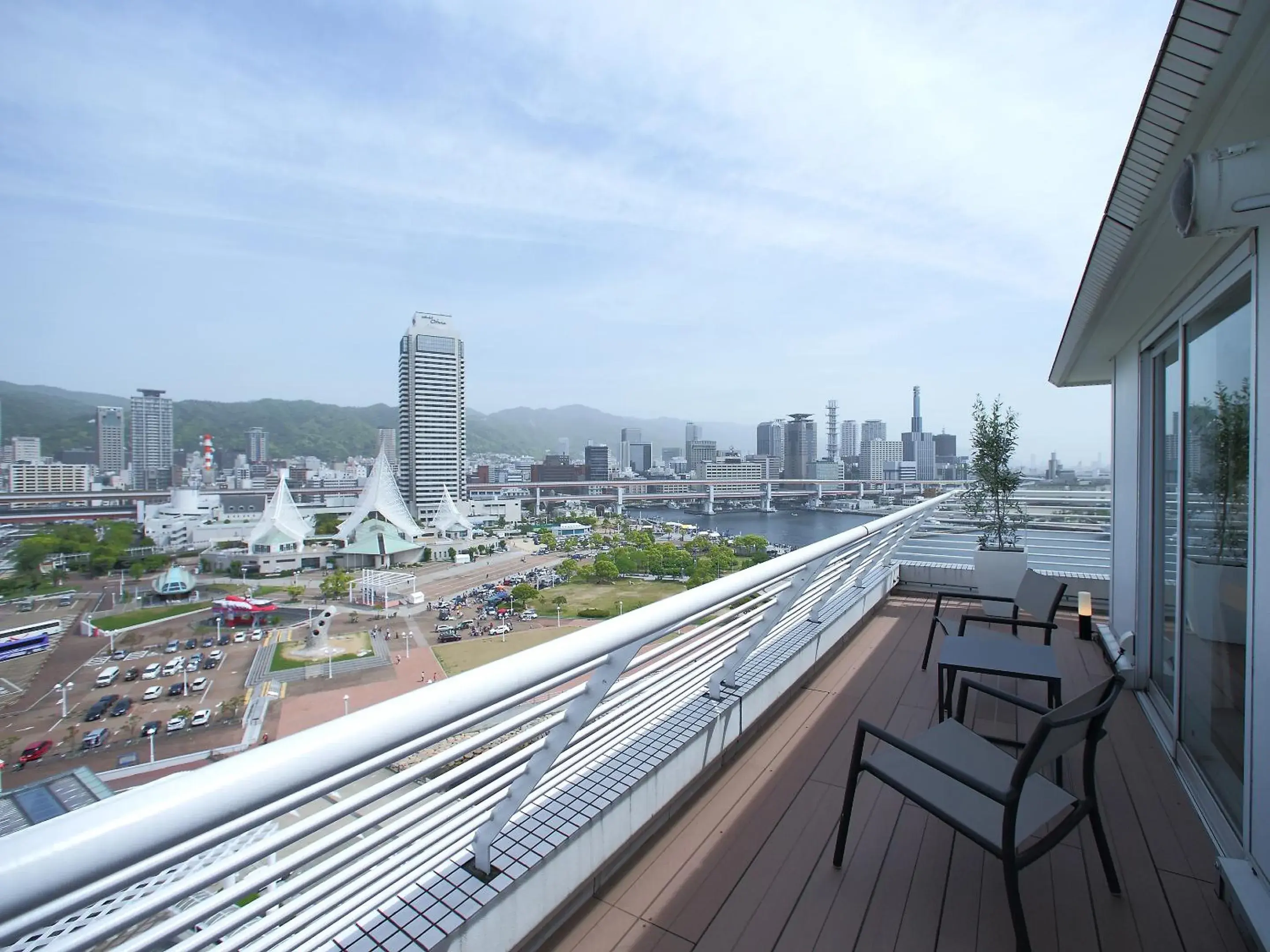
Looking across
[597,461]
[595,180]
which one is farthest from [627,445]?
[595,180]

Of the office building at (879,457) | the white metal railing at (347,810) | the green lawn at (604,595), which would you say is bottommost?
the green lawn at (604,595)

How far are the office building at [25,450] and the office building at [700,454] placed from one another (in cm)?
5417

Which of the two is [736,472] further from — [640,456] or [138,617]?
[138,617]

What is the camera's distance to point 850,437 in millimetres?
53281

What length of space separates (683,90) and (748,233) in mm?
13713

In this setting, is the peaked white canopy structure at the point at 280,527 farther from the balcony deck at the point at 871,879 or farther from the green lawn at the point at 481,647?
the balcony deck at the point at 871,879

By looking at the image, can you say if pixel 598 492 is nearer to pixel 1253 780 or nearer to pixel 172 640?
pixel 172 640

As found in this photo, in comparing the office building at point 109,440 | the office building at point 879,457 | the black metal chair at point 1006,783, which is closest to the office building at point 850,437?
the office building at point 879,457

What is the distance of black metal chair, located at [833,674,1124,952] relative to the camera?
4.25 feet

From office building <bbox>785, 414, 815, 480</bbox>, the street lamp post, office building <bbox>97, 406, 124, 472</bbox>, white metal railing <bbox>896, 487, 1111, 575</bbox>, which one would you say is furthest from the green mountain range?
white metal railing <bbox>896, 487, 1111, 575</bbox>

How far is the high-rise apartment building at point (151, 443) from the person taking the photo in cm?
5731

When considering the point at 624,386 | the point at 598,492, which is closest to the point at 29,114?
the point at 598,492

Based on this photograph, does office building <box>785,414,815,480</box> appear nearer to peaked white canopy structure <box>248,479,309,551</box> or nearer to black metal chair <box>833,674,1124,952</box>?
peaked white canopy structure <box>248,479,309,551</box>

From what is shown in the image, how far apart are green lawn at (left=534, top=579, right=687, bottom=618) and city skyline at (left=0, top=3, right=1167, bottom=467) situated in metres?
14.0
